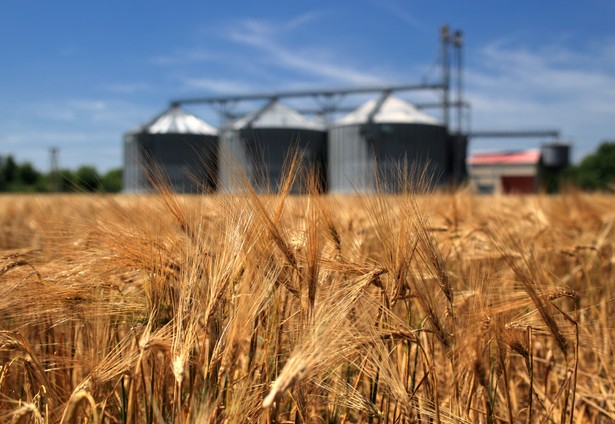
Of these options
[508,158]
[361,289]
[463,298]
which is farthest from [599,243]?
[508,158]

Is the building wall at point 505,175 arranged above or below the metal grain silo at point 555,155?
below

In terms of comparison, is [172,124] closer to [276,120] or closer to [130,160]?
[130,160]

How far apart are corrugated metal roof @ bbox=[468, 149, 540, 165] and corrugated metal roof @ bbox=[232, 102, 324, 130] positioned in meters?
26.6

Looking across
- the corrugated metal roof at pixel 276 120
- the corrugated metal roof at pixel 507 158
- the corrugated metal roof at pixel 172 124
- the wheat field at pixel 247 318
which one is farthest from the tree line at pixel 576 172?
the wheat field at pixel 247 318

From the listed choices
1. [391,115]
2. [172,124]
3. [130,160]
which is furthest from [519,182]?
[130,160]

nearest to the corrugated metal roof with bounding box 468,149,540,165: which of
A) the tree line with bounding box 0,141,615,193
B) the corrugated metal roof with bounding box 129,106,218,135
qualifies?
the tree line with bounding box 0,141,615,193

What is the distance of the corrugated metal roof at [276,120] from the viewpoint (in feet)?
83.8

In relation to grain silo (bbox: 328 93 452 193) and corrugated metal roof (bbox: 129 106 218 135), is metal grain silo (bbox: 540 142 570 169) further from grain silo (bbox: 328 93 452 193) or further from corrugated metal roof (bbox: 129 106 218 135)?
corrugated metal roof (bbox: 129 106 218 135)

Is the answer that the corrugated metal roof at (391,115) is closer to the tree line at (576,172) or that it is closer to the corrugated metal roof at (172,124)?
the corrugated metal roof at (172,124)

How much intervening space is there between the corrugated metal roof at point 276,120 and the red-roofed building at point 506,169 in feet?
66.9

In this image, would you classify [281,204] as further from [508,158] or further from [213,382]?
[508,158]

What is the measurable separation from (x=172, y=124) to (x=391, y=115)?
1121 cm

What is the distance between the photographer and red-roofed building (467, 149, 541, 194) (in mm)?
44156

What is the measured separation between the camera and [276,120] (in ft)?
85.2
